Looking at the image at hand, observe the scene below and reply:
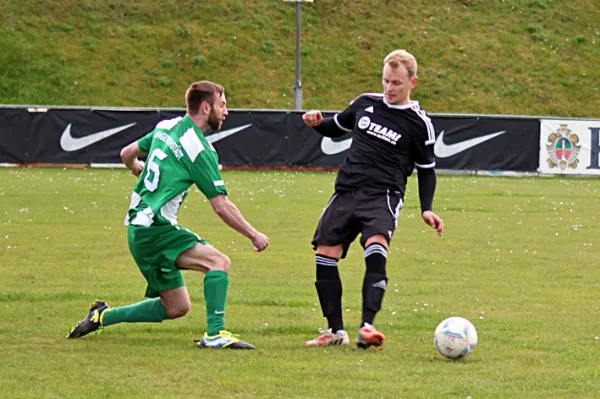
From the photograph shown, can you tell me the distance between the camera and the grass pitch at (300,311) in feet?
20.9

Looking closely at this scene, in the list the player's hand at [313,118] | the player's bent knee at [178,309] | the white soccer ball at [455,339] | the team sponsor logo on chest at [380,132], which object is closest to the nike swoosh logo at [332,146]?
the player's hand at [313,118]

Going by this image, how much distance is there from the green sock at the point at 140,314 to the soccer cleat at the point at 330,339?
113 centimetres

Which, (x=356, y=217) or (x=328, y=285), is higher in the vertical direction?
(x=356, y=217)

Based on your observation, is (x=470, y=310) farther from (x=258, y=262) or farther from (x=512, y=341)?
(x=258, y=262)

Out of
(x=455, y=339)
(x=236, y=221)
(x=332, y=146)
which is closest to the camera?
(x=455, y=339)

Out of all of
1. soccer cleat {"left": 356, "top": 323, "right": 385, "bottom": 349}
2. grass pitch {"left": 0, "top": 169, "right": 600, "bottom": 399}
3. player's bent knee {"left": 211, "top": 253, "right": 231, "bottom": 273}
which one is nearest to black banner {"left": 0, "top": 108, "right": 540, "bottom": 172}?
grass pitch {"left": 0, "top": 169, "right": 600, "bottom": 399}

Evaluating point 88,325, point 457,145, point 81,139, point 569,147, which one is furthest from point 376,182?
point 569,147

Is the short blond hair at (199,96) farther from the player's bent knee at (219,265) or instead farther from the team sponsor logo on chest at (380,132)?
the team sponsor logo on chest at (380,132)

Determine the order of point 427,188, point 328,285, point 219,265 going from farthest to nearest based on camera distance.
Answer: point 427,188, point 328,285, point 219,265

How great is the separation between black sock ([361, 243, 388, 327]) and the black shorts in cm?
11

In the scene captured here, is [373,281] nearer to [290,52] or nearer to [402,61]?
[402,61]

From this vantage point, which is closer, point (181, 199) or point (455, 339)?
point (455, 339)

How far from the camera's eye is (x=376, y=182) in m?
7.94

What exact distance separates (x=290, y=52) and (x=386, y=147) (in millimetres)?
41926
